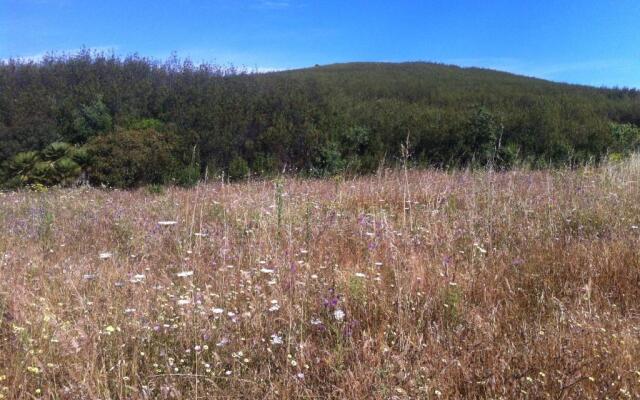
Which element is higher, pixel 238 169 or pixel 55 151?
pixel 55 151

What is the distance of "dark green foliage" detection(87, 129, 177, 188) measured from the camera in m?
10.2

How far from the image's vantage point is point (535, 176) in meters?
8.48

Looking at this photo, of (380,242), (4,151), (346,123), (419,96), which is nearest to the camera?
(380,242)

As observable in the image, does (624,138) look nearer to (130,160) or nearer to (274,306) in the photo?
(130,160)

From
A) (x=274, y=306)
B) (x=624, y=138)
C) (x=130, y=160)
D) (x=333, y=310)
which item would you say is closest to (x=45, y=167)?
(x=130, y=160)

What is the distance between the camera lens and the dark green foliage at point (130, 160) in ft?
33.6

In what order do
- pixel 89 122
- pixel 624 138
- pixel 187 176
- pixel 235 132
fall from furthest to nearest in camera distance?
pixel 624 138 → pixel 89 122 → pixel 235 132 → pixel 187 176

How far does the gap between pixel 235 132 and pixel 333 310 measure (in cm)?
939

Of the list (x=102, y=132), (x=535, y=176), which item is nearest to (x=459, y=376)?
(x=535, y=176)

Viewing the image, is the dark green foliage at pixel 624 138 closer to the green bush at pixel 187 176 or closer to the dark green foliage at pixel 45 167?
the green bush at pixel 187 176

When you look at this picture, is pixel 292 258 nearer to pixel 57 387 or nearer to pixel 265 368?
pixel 265 368

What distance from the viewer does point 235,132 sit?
38.2ft

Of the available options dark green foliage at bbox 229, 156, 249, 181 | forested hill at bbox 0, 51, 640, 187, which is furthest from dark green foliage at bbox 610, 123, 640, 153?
dark green foliage at bbox 229, 156, 249, 181

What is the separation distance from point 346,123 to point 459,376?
10586 mm
